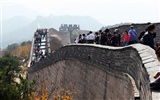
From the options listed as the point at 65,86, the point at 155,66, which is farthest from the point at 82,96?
the point at 155,66

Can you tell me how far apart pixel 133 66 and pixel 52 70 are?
494 inches

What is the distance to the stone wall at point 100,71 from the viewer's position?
6.97 metres

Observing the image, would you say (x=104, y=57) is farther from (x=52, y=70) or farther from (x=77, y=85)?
(x=52, y=70)

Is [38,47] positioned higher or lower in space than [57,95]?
higher

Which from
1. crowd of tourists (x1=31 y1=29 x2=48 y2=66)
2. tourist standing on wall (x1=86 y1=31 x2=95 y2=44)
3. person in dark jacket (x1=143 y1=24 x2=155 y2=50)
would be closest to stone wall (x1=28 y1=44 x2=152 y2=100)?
person in dark jacket (x1=143 y1=24 x2=155 y2=50)

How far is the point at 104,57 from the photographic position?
400 inches

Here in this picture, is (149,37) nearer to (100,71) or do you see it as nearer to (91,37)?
(100,71)

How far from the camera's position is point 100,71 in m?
10.8

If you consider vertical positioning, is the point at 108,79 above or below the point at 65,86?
above

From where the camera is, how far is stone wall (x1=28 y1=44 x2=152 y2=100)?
6.97 metres

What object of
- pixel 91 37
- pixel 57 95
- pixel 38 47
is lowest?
pixel 57 95

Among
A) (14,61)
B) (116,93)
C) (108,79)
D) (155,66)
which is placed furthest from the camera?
(14,61)

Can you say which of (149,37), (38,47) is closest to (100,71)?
(149,37)

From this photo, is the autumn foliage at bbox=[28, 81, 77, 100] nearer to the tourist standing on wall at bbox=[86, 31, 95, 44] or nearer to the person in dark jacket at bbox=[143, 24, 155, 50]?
the tourist standing on wall at bbox=[86, 31, 95, 44]
